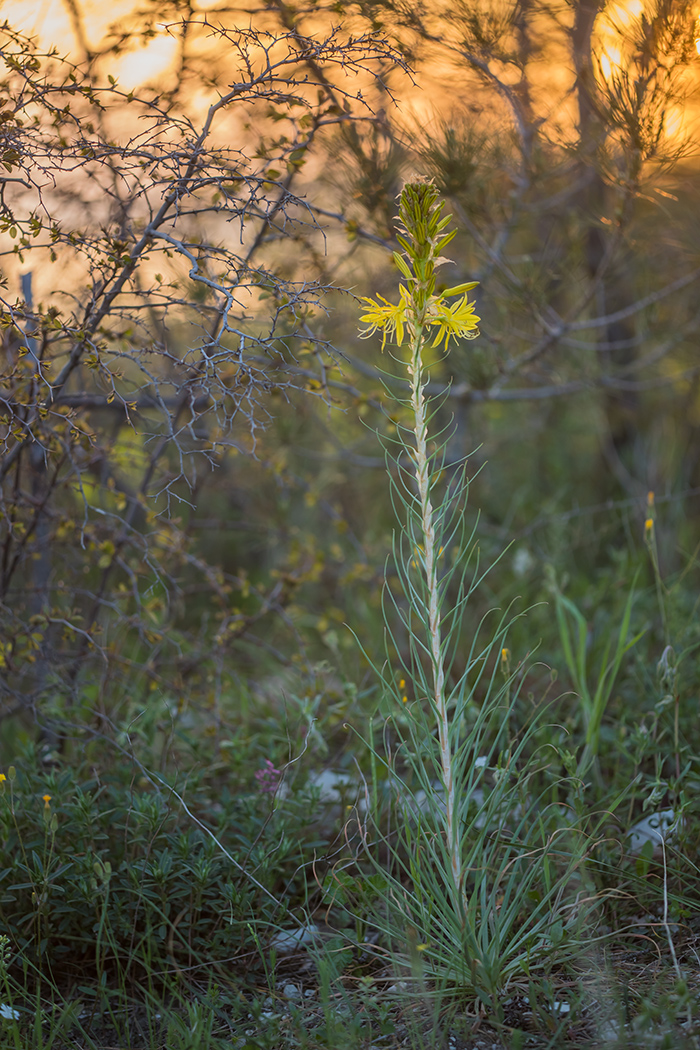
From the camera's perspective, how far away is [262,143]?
87.4 inches

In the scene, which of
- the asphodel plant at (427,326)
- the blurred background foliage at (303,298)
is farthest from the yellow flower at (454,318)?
the blurred background foliage at (303,298)

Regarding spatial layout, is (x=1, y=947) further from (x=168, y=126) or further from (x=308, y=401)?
(x=308, y=401)

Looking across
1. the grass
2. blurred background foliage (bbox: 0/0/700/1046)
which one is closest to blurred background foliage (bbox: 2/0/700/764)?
blurred background foliage (bbox: 0/0/700/1046)

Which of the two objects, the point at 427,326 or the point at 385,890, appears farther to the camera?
the point at 385,890

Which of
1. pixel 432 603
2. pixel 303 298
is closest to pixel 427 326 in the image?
pixel 303 298

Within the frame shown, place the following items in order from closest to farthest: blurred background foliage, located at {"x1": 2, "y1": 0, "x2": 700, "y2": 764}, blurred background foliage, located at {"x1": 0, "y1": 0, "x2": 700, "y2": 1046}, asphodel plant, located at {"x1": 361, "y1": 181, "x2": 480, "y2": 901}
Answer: asphodel plant, located at {"x1": 361, "y1": 181, "x2": 480, "y2": 901}
blurred background foliage, located at {"x1": 0, "y1": 0, "x2": 700, "y2": 1046}
blurred background foliage, located at {"x1": 2, "y1": 0, "x2": 700, "y2": 764}

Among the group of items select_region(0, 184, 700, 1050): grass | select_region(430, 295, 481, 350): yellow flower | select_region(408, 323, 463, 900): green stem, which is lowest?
select_region(0, 184, 700, 1050): grass

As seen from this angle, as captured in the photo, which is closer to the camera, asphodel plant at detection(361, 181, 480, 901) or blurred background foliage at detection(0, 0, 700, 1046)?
asphodel plant at detection(361, 181, 480, 901)

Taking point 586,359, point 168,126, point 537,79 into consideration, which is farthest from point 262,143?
point 586,359

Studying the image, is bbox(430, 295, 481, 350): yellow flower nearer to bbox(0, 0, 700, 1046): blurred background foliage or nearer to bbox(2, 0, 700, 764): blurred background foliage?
bbox(0, 0, 700, 1046): blurred background foliage

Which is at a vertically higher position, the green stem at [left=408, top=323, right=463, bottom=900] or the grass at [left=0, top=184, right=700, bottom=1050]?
the green stem at [left=408, top=323, right=463, bottom=900]

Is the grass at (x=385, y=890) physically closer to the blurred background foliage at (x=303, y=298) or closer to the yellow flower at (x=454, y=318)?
the yellow flower at (x=454, y=318)

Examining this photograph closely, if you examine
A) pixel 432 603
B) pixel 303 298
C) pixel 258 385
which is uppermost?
pixel 303 298

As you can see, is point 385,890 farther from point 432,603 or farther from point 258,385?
point 258,385
